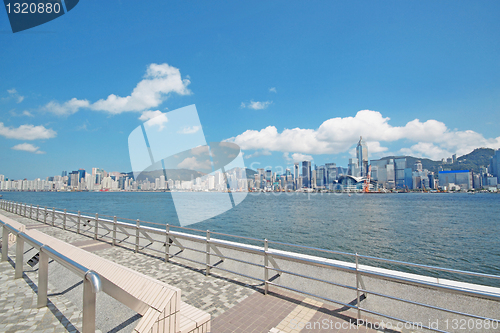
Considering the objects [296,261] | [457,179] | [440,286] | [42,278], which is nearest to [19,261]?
[42,278]

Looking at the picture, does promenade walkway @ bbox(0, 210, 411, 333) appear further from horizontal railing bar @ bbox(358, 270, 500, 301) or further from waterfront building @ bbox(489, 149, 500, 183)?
waterfront building @ bbox(489, 149, 500, 183)

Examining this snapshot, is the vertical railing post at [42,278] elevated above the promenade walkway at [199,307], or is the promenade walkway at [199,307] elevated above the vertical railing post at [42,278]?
the vertical railing post at [42,278]

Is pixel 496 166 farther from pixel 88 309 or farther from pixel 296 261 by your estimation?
pixel 88 309

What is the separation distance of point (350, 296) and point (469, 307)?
1922 mm

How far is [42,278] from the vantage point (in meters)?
4.39

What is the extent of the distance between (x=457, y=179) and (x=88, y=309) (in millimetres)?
248815

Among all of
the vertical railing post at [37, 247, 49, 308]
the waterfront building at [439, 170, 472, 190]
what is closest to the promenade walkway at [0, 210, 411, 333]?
the vertical railing post at [37, 247, 49, 308]

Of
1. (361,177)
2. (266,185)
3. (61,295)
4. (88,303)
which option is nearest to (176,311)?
(88,303)

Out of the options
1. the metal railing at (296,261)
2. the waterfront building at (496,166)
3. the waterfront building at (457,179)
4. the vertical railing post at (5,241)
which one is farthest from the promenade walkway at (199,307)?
the waterfront building at (496,166)

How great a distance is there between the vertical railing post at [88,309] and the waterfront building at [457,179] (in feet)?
801

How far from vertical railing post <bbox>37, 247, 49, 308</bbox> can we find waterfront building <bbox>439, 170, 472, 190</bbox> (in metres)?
244

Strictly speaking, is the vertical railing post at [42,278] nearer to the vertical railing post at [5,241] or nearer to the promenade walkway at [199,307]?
the promenade walkway at [199,307]

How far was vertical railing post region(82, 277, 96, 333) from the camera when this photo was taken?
2.94 meters

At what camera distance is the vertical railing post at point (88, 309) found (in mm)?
2938
